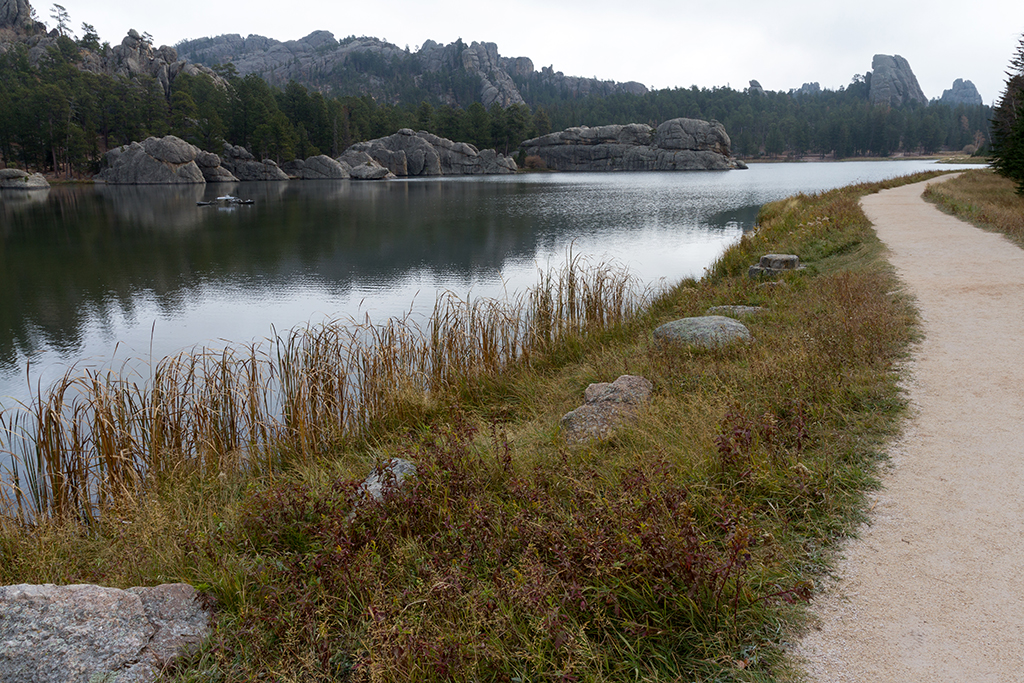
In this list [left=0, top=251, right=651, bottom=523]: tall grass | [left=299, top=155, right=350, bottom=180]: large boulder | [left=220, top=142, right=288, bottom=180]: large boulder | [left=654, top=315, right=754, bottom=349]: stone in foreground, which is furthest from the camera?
[left=299, top=155, right=350, bottom=180]: large boulder

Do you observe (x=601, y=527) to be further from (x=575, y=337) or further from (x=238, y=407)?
(x=575, y=337)

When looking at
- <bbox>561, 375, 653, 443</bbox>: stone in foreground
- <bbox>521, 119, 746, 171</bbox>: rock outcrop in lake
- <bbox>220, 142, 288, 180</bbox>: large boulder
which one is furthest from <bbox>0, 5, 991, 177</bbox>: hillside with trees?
<bbox>561, 375, 653, 443</bbox>: stone in foreground

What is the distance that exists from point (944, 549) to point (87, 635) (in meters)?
4.50

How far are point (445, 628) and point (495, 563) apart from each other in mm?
594

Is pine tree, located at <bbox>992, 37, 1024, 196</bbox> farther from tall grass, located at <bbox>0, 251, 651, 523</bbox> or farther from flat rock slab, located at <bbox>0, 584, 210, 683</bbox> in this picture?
flat rock slab, located at <bbox>0, 584, 210, 683</bbox>

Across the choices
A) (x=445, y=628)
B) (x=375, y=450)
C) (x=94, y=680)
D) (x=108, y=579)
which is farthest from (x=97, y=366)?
(x=445, y=628)

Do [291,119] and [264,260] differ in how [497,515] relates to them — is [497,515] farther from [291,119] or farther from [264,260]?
[291,119]

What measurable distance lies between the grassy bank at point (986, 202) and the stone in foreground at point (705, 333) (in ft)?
31.9

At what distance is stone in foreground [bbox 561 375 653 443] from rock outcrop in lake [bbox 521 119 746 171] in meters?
95.4

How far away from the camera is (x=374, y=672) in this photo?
2830 millimetres

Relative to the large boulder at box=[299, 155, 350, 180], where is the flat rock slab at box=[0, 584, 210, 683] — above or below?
below

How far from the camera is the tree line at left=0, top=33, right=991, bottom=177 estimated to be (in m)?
64.9

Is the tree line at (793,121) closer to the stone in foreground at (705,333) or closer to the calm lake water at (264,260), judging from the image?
the calm lake water at (264,260)

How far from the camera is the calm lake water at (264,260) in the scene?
1225 centimetres
